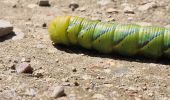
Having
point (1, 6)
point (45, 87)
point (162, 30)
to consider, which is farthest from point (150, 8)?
point (45, 87)

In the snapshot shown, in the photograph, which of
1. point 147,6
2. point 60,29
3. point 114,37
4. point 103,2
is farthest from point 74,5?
point 114,37

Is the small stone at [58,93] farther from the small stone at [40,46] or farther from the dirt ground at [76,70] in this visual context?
the small stone at [40,46]

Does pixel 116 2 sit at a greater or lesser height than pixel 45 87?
greater

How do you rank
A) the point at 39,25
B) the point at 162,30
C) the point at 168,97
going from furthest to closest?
the point at 39,25, the point at 162,30, the point at 168,97

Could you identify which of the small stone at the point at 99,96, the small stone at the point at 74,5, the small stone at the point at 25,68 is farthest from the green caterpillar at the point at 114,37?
the small stone at the point at 74,5

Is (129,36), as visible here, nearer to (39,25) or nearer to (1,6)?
(39,25)

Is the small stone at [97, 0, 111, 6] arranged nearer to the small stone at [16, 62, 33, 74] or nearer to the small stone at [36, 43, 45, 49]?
the small stone at [36, 43, 45, 49]

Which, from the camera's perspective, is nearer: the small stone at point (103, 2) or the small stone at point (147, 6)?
the small stone at point (147, 6)

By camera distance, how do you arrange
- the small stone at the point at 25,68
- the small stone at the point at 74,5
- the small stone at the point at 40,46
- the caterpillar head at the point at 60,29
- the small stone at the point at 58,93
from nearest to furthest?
the small stone at the point at 58,93
the small stone at the point at 25,68
the caterpillar head at the point at 60,29
the small stone at the point at 40,46
the small stone at the point at 74,5
